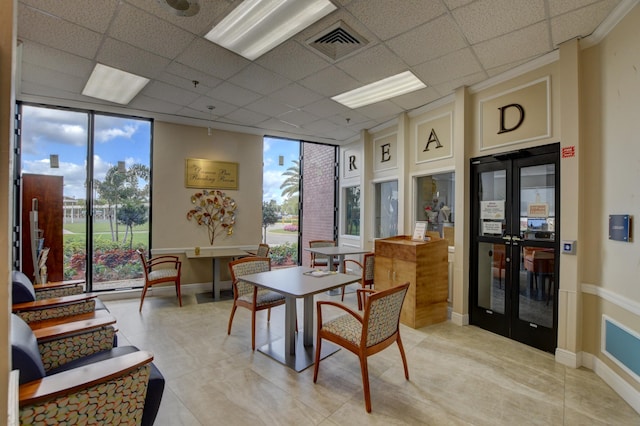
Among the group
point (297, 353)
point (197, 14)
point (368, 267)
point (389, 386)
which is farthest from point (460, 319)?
point (197, 14)

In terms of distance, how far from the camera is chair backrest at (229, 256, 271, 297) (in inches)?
138

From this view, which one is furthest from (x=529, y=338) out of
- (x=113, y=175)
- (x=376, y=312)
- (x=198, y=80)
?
(x=113, y=175)

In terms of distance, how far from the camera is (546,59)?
3.14 meters

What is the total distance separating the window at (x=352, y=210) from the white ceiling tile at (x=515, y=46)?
369 centimetres

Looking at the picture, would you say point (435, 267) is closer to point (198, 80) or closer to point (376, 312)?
point (376, 312)

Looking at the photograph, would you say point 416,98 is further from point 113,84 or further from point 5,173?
point 5,173

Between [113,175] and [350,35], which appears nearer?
[350,35]

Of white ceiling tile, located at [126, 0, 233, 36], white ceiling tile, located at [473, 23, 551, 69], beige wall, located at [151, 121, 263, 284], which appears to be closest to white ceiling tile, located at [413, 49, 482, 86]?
white ceiling tile, located at [473, 23, 551, 69]

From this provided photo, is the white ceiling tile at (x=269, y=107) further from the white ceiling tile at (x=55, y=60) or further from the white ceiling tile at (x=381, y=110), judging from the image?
the white ceiling tile at (x=55, y=60)

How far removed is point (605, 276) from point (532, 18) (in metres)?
2.34

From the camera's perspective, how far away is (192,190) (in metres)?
5.48

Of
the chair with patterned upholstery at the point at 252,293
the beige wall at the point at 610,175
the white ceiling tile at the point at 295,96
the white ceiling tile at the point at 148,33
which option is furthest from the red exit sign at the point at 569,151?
the white ceiling tile at the point at 148,33

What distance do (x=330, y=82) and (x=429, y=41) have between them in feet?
4.12

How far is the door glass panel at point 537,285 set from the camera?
318cm
